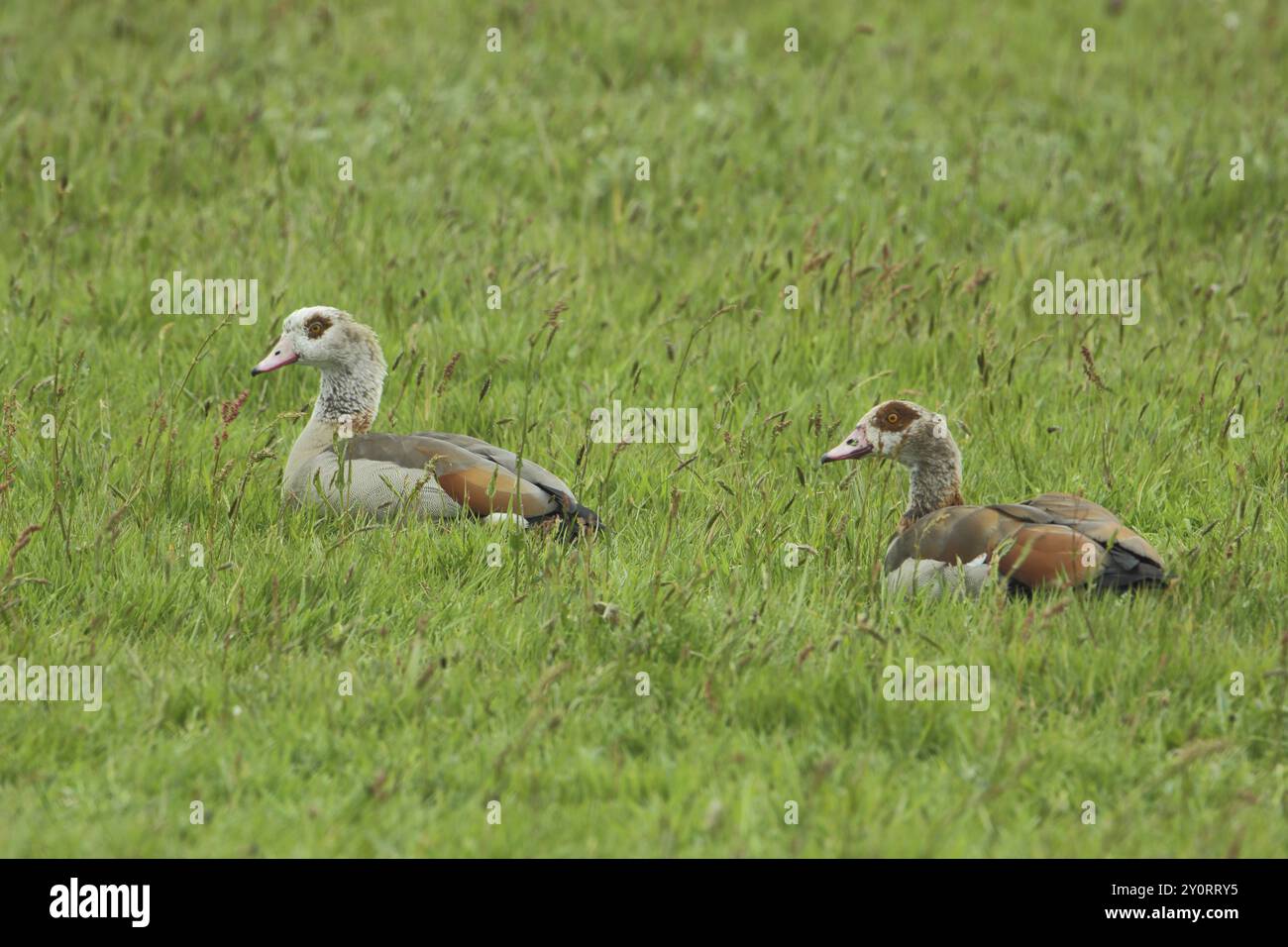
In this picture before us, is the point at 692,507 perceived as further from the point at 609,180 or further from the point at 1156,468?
the point at 609,180

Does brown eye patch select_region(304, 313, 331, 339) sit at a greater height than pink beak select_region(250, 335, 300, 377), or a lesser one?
greater

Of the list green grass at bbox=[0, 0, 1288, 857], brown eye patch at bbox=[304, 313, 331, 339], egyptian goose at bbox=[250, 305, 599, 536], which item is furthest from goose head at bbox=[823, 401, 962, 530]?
brown eye patch at bbox=[304, 313, 331, 339]

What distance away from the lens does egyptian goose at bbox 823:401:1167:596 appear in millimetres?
5680

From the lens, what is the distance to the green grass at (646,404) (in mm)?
4656

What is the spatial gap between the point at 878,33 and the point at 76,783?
11.0m

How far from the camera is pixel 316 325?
7633 mm

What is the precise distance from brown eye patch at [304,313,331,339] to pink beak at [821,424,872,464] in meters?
2.64

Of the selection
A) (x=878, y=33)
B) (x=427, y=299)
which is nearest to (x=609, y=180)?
(x=427, y=299)

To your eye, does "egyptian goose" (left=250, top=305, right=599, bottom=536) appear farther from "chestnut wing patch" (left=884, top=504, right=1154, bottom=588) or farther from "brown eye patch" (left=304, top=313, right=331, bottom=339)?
"chestnut wing patch" (left=884, top=504, right=1154, bottom=588)

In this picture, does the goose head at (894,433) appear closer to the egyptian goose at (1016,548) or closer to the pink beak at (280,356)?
the egyptian goose at (1016,548)

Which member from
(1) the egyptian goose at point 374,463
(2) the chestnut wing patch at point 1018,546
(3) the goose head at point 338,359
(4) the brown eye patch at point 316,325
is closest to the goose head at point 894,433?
(2) the chestnut wing patch at point 1018,546

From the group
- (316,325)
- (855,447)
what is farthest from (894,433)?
(316,325)

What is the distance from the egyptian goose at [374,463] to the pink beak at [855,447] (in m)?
1.15

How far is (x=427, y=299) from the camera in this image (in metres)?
8.95
